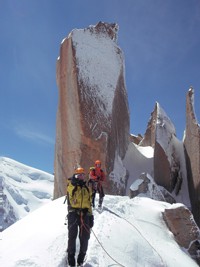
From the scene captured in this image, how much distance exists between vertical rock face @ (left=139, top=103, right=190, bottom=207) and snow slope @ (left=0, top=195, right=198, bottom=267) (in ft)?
44.5

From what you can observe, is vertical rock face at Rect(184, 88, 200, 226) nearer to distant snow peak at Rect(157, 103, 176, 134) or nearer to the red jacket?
distant snow peak at Rect(157, 103, 176, 134)

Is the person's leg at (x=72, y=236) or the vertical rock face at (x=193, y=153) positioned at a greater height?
the vertical rock face at (x=193, y=153)

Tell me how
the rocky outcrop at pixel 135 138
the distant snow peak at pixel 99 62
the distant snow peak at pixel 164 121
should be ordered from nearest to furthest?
1. the distant snow peak at pixel 99 62
2. the distant snow peak at pixel 164 121
3. the rocky outcrop at pixel 135 138

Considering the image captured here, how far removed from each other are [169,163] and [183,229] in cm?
1446

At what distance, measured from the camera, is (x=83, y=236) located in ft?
32.6

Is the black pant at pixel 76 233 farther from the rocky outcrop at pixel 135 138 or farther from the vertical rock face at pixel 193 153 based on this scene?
the rocky outcrop at pixel 135 138

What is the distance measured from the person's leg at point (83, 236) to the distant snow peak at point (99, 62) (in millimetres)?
18266

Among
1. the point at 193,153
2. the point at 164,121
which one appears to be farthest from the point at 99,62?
the point at 193,153

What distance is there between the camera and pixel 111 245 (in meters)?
11.5

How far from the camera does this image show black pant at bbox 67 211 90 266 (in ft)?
32.0

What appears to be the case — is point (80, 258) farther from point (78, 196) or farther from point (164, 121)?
point (164, 121)

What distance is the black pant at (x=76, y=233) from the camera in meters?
9.75

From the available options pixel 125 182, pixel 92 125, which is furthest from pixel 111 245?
pixel 125 182

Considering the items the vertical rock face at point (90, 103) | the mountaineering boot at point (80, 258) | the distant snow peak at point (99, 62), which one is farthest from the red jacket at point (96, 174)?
the distant snow peak at point (99, 62)
